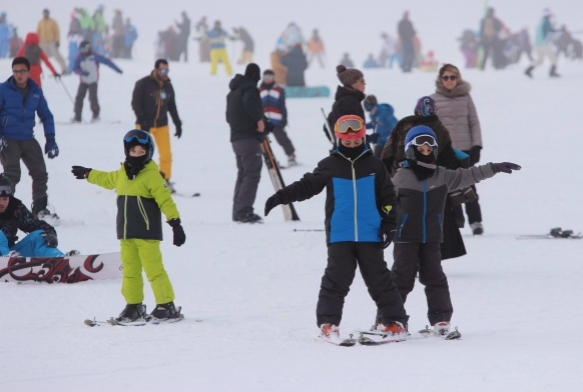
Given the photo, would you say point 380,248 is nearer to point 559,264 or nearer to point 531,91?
point 559,264

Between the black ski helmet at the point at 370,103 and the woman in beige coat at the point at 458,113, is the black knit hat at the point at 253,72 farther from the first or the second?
the woman in beige coat at the point at 458,113

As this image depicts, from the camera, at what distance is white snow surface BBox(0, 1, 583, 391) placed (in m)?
4.42

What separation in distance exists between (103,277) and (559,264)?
12.2 ft

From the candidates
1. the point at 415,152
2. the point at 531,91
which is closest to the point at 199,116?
the point at 531,91

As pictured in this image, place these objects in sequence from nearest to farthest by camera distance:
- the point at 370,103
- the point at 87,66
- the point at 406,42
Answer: the point at 370,103, the point at 87,66, the point at 406,42

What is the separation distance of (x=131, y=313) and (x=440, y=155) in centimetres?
260

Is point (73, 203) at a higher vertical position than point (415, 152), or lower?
lower

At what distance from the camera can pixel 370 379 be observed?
14.2 feet

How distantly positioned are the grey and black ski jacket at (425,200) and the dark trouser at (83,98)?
1314 cm

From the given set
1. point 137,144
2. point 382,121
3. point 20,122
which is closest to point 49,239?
point 137,144

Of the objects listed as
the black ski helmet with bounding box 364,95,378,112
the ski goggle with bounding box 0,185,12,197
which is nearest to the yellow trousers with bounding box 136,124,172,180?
the black ski helmet with bounding box 364,95,378,112

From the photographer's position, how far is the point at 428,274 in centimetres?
565

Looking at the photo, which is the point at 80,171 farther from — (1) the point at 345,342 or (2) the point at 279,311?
(1) the point at 345,342

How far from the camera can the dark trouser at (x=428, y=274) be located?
5.57 meters
